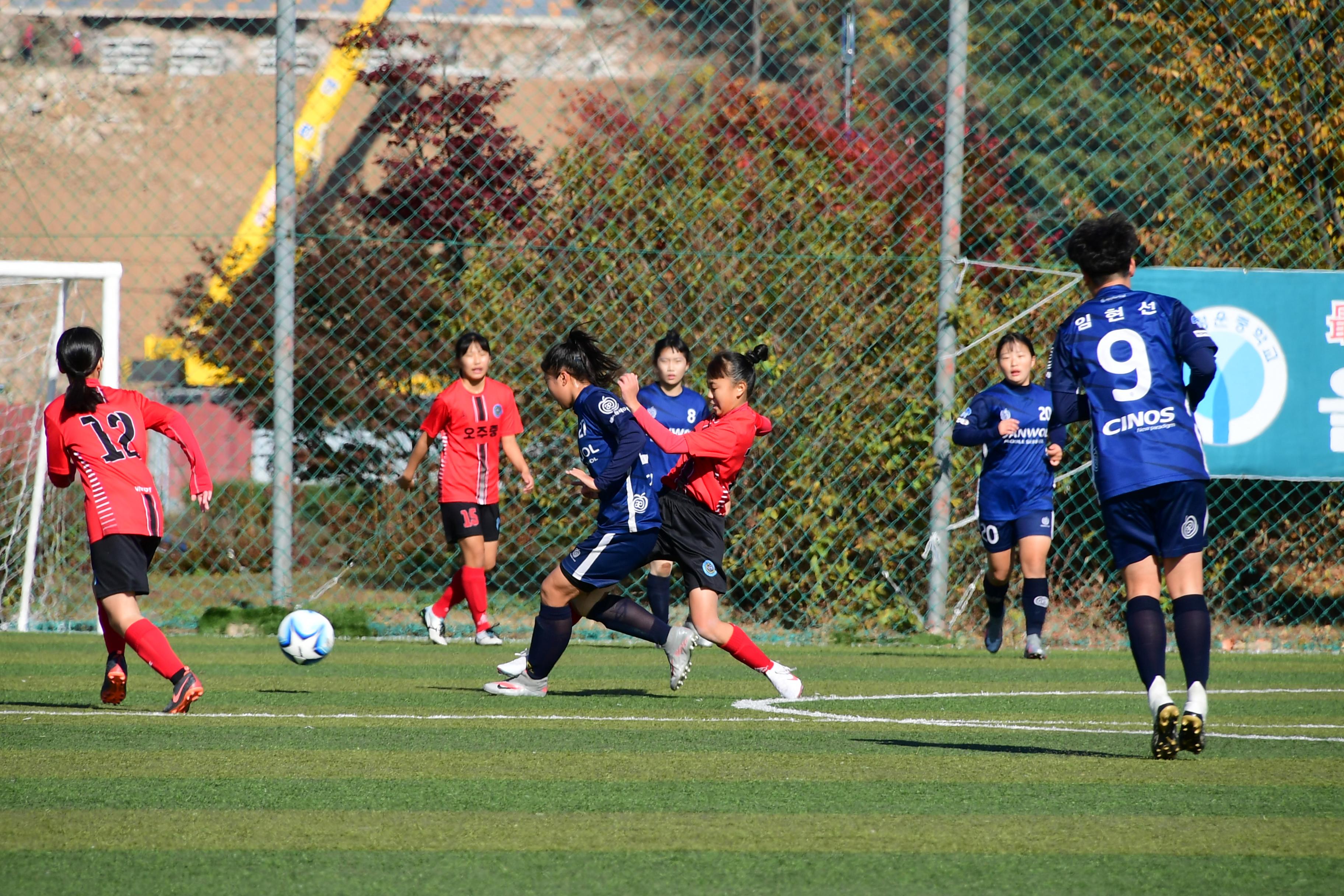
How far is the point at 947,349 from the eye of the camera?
1067cm

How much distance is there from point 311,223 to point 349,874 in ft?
32.0

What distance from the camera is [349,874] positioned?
10.3 ft

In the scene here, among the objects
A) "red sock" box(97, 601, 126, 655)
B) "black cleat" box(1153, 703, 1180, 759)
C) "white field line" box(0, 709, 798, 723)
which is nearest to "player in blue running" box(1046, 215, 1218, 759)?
"black cleat" box(1153, 703, 1180, 759)

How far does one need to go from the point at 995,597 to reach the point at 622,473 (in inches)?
155

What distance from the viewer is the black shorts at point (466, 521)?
380 inches

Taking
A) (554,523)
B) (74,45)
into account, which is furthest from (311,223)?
(74,45)

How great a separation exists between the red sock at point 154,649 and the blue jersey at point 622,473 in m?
1.93

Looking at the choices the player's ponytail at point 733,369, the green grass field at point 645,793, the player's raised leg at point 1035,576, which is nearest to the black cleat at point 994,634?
the player's raised leg at point 1035,576

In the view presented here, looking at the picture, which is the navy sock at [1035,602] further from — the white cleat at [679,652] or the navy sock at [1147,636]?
the navy sock at [1147,636]

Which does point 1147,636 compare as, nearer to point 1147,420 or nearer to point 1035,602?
point 1147,420

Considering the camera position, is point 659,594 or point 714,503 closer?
point 714,503

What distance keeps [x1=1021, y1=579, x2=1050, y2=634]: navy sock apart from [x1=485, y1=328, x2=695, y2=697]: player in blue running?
334 cm

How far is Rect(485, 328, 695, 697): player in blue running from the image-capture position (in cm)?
662

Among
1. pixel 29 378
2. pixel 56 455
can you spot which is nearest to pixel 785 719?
pixel 56 455
